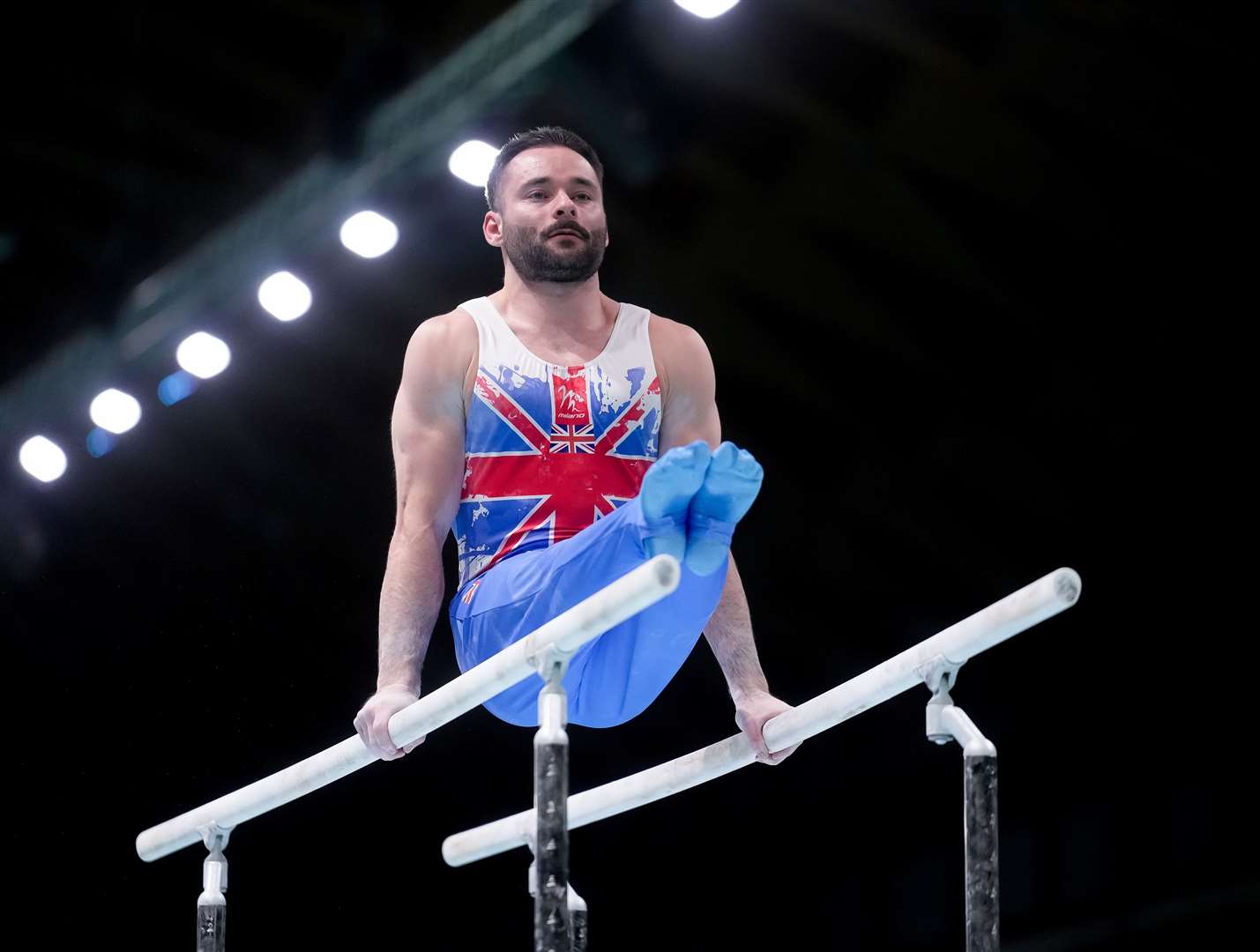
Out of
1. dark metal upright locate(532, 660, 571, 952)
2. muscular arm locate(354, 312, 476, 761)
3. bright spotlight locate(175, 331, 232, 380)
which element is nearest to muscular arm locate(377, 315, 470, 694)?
muscular arm locate(354, 312, 476, 761)

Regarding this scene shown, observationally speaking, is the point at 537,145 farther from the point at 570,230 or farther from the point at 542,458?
the point at 542,458

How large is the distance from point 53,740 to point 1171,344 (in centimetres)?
645

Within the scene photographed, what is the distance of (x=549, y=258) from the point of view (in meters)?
4.27

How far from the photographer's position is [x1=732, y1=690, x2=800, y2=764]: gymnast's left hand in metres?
3.92

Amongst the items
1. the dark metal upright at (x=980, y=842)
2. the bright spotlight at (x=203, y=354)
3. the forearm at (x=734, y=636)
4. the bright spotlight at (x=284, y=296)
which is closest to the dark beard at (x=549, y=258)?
the forearm at (x=734, y=636)

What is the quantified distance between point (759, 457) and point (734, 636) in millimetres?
4657

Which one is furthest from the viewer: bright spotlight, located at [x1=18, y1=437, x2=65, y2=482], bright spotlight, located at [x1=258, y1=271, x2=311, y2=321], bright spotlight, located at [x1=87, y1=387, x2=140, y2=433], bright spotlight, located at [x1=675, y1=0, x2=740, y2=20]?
bright spotlight, located at [x1=18, y1=437, x2=65, y2=482]

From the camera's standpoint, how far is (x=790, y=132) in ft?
24.4

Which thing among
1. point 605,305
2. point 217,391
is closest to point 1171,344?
point 605,305

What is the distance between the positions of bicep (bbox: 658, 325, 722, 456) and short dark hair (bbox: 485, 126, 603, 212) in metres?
0.53

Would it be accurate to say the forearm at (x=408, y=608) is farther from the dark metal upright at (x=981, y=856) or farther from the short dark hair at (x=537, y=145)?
the dark metal upright at (x=981, y=856)

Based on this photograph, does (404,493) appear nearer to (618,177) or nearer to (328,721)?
(618,177)

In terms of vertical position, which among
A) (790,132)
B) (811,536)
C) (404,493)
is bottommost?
(404,493)

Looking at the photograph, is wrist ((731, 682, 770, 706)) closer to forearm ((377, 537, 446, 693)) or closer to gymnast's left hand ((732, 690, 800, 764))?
gymnast's left hand ((732, 690, 800, 764))
